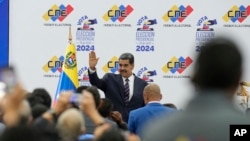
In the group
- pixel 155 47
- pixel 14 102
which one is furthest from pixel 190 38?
pixel 14 102

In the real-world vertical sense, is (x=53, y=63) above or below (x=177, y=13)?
below

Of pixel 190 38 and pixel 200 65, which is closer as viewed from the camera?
pixel 200 65

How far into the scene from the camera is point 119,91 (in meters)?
8.31

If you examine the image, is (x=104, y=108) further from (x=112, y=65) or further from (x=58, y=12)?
(x=58, y=12)

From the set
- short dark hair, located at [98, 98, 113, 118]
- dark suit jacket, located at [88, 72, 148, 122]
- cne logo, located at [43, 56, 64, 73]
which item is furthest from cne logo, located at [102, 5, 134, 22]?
short dark hair, located at [98, 98, 113, 118]

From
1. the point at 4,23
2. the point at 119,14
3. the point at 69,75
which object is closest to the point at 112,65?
the point at 119,14

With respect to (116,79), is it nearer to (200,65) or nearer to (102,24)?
(102,24)

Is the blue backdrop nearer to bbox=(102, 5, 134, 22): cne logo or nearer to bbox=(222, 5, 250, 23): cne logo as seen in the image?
bbox=(102, 5, 134, 22): cne logo

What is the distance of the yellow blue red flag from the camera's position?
344 inches

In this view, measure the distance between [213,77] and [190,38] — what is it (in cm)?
796

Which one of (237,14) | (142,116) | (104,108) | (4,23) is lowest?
(142,116)

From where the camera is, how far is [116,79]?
27.5 ft

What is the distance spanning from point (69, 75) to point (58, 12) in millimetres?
1796

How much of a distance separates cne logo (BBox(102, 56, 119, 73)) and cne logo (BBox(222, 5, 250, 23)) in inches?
69.9
